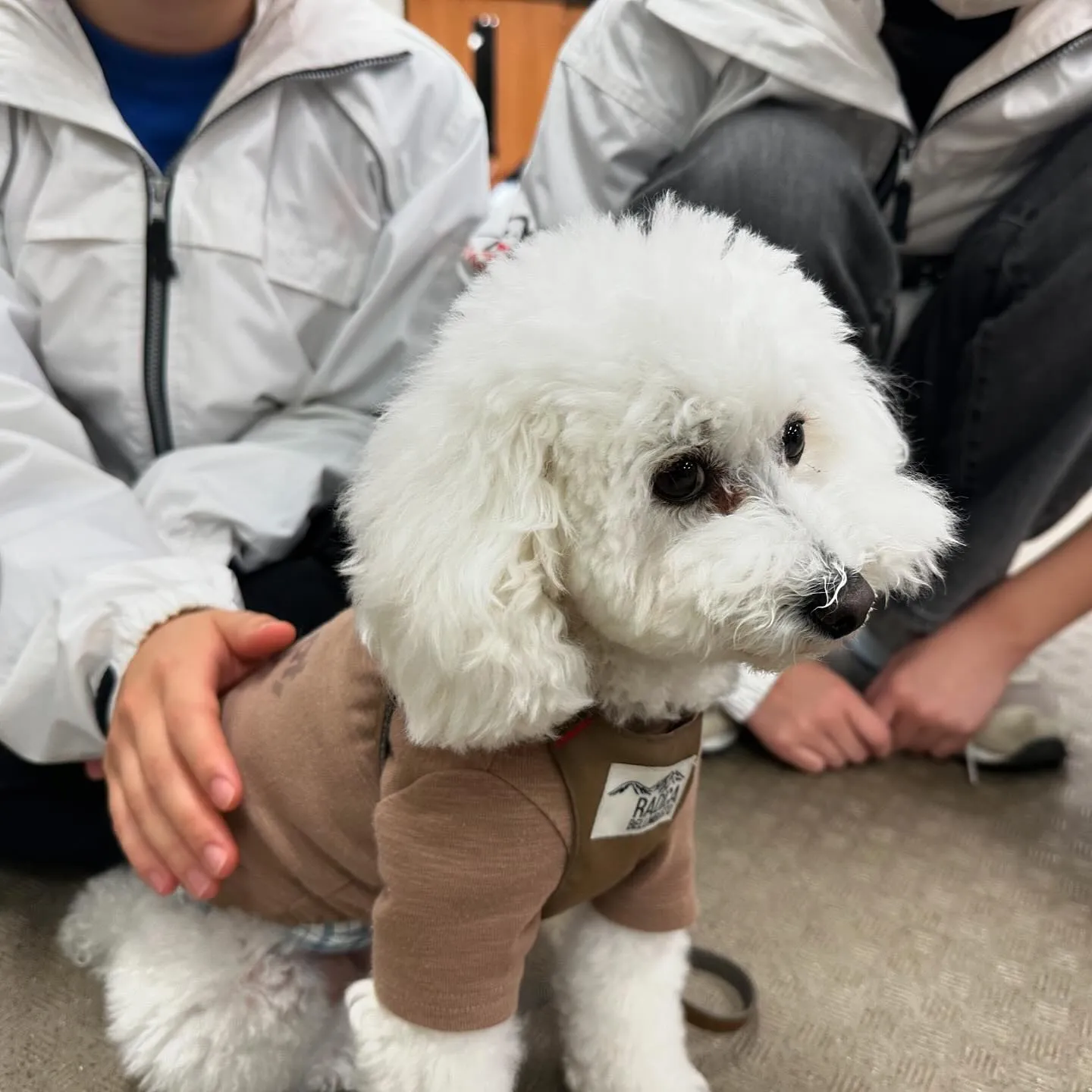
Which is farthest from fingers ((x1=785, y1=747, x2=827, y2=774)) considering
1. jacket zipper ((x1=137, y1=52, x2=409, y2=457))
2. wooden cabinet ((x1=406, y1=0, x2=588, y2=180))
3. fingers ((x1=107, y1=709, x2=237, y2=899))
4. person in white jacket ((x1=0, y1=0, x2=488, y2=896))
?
wooden cabinet ((x1=406, y1=0, x2=588, y2=180))

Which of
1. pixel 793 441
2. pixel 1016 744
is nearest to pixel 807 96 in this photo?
pixel 793 441

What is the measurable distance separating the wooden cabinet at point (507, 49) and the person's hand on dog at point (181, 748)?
209 cm

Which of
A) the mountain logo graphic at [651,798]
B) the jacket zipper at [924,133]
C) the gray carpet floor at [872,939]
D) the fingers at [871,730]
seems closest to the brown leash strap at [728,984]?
the gray carpet floor at [872,939]

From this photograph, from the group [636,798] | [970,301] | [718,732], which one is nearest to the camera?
A: [636,798]

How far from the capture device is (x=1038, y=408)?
0.90 m

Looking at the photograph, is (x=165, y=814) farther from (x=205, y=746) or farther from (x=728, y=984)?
(x=728, y=984)

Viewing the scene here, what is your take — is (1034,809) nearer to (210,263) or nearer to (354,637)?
(354,637)

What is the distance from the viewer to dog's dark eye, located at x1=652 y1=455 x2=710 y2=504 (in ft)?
1.54

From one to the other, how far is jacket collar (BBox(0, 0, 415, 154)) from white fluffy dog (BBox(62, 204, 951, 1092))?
466 mm

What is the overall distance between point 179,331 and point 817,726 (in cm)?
77

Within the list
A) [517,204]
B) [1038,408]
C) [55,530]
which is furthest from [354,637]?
[1038,408]

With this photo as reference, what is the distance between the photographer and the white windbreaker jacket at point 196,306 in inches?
28.3

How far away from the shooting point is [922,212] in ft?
3.03

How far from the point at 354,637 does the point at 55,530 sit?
1.05 ft
